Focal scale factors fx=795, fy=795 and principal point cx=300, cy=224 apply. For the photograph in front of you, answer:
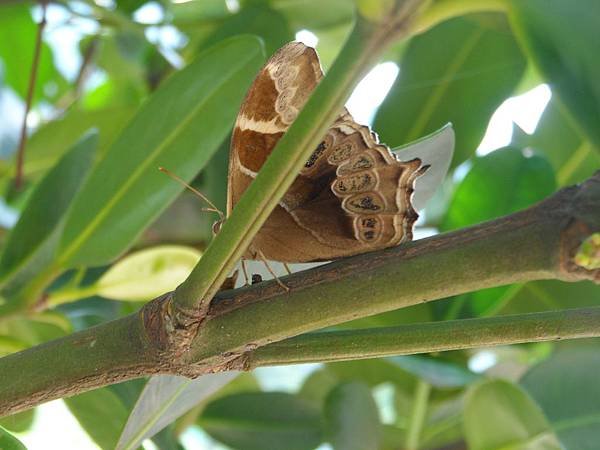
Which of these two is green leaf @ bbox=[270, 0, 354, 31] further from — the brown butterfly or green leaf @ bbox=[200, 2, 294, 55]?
the brown butterfly

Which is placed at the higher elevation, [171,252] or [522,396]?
[171,252]

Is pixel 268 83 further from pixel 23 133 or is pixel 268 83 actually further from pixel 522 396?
pixel 23 133

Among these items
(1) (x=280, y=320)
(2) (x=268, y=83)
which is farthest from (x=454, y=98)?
(1) (x=280, y=320)

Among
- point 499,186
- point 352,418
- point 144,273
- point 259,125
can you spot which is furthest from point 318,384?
point 259,125

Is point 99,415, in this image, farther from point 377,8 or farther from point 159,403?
point 377,8

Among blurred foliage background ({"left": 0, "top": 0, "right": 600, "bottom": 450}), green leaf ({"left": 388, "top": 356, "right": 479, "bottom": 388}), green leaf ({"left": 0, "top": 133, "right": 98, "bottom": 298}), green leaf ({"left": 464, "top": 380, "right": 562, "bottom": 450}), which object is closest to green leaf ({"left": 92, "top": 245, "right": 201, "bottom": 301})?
blurred foliage background ({"left": 0, "top": 0, "right": 600, "bottom": 450})

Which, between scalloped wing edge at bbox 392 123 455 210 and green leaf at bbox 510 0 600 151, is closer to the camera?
green leaf at bbox 510 0 600 151
